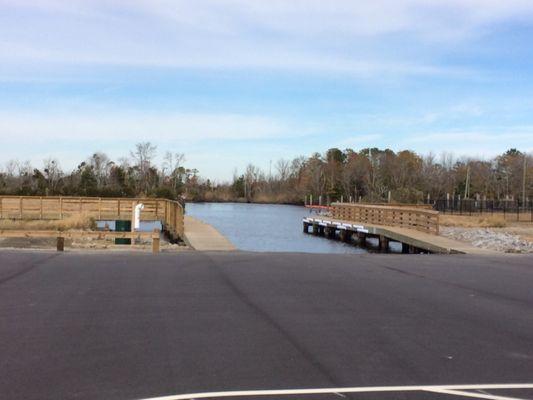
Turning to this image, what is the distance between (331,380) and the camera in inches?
243

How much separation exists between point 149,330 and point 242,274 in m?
6.07

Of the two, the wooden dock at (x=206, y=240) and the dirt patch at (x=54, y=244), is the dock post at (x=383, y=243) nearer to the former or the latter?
the wooden dock at (x=206, y=240)

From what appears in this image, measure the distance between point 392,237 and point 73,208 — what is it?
79.9 feet

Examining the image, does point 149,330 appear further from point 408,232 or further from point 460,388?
point 408,232

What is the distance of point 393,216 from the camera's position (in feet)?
128

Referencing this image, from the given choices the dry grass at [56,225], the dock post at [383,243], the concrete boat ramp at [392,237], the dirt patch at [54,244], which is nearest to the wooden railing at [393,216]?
the concrete boat ramp at [392,237]

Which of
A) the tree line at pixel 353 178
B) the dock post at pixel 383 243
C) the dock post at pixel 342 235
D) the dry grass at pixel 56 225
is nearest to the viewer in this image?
the dry grass at pixel 56 225

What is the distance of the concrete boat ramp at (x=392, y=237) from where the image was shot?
82.7 feet

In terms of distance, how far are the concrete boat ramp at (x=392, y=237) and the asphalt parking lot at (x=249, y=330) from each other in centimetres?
1016

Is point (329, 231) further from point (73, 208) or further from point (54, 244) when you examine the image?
point (54, 244)

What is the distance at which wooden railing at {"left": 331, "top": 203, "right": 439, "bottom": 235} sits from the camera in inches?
1321

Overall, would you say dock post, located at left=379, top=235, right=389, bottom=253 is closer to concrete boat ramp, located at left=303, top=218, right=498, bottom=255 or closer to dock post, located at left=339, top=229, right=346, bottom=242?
concrete boat ramp, located at left=303, top=218, right=498, bottom=255

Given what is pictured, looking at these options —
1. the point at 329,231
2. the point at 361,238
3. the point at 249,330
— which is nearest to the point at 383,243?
the point at 361,238

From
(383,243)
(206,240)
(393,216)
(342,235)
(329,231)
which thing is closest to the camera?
(206,240)
